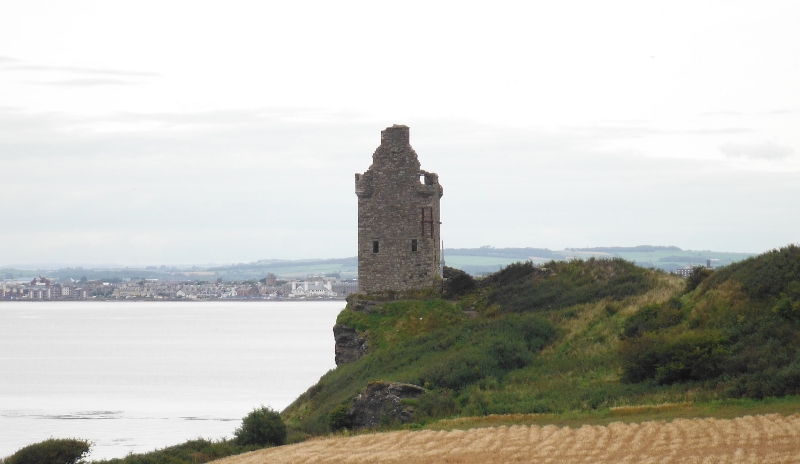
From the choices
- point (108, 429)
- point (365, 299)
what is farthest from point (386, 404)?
point (108, 429)

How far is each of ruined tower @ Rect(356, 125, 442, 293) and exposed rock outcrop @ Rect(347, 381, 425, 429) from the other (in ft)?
42.4

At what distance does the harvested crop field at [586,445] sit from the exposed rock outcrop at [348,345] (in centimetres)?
1659

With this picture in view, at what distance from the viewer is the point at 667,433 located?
2284 centimetres

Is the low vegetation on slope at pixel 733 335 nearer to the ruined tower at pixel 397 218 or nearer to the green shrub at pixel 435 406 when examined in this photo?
the green shrub at pixel 435 406

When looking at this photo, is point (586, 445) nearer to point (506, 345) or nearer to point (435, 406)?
point (435, 406)

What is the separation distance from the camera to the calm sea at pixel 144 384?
58.1 metres

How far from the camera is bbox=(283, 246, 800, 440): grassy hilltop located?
27.6 m

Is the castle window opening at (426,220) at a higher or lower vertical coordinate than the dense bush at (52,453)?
higher

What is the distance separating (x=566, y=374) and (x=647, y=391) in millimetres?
3797

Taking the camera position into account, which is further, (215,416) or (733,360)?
(215,416)

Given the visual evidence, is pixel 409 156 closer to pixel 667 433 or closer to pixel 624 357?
pixel 624 357

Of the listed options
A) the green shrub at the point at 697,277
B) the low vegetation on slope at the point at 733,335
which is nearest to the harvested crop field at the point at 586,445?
the low vegetation on slope at the point at 733,335

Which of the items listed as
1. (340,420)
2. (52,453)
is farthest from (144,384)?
(340,420)

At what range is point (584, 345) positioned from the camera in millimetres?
34688
